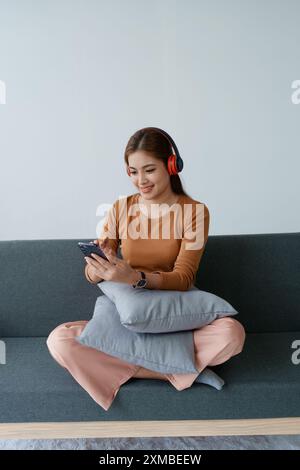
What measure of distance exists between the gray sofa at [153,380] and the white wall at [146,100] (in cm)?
48

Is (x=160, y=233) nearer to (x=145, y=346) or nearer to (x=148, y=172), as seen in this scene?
(x=148, y=172)

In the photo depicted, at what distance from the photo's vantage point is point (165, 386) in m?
1.33

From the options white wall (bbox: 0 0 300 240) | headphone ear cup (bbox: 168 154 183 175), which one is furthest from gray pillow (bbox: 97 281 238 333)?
white wall (bbox: 0 0 300 240)

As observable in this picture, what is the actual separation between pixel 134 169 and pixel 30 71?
954mm

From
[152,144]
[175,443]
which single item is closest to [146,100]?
[152,144]

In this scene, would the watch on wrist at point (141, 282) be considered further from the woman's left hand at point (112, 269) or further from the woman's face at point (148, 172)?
the woman's face at point (148, 172)

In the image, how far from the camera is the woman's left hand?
1.36 m

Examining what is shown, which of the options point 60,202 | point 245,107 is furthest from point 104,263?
point 245,107

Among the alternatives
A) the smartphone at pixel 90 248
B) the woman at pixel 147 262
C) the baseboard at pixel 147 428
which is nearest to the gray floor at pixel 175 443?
the baseboard at pixel 147 428

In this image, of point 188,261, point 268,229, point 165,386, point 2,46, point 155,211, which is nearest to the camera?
point 165,386

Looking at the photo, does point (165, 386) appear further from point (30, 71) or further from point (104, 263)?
point (30, 71)

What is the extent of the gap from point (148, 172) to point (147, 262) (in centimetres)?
34

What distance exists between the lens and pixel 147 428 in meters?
1.32

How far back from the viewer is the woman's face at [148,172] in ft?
4.88
